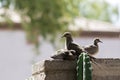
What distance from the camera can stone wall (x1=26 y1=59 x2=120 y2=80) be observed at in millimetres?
4852

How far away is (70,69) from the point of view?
489 cm

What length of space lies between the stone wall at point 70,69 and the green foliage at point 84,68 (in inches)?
3.6

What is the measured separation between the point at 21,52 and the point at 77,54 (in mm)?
26274

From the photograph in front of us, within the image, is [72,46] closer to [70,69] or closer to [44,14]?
[70,69]

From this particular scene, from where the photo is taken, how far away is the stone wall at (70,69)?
4.85m

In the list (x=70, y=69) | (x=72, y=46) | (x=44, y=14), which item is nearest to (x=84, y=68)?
(x=70, y=69)

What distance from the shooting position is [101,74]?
4.92 metres

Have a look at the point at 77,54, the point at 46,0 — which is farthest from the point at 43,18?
the point at 77,54

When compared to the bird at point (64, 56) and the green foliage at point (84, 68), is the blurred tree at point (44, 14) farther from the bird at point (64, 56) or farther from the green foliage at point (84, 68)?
the green foliage at point (84, 68)

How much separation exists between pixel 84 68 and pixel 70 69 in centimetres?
17

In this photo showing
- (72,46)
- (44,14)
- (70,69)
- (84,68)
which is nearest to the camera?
(84,68)

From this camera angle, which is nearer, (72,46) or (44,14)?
(72,46)

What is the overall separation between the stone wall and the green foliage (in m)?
0.09

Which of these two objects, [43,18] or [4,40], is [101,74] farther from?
[4,40]
